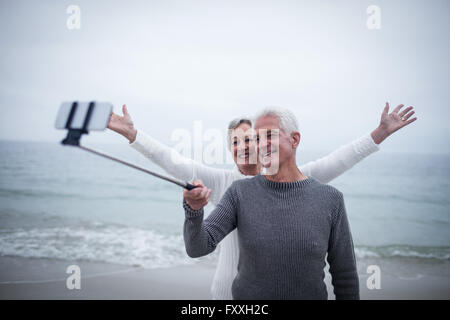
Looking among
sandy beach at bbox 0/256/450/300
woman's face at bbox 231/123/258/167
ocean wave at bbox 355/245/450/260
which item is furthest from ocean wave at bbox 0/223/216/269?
ocean wave at bbox 355/245/450/260

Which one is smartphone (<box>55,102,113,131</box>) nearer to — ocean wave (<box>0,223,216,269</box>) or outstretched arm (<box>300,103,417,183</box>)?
outstretched arm (<box>300,103,417,183</box>)

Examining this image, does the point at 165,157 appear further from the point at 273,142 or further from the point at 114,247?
the point at 114,247

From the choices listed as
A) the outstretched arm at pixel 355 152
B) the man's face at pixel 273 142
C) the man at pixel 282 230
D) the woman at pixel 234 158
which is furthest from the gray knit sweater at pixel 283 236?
the outstretched arm at pixel 355 152

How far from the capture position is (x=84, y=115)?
0.86 metres

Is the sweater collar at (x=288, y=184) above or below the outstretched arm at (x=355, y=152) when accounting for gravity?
below

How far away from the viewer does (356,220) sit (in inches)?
404

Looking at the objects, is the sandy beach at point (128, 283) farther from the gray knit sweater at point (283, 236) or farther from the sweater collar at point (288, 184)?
the sweater collar at point (288, 184)

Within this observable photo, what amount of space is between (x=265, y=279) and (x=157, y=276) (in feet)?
12.2

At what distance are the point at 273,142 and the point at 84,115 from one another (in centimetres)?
79

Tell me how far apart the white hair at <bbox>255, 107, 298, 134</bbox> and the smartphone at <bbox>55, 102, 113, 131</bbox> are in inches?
29.1

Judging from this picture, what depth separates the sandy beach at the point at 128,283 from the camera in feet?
12.8

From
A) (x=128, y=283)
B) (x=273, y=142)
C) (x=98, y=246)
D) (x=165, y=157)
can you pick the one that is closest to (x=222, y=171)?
(x=165, y=157)

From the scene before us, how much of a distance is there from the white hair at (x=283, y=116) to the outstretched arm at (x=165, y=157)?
0.56m
